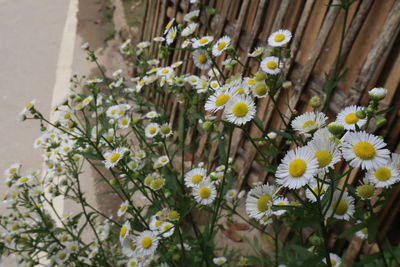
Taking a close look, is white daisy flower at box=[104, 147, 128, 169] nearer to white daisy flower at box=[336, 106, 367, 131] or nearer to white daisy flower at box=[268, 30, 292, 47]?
white daisy flower at box=[268, 30, 292, 47]

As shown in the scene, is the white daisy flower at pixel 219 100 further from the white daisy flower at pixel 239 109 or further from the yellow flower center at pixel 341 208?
the yellow flower center at pixel 341 208

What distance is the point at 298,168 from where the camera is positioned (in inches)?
32.7

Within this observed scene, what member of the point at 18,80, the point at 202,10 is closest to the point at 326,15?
the point at 202,10

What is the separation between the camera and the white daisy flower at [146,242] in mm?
1461

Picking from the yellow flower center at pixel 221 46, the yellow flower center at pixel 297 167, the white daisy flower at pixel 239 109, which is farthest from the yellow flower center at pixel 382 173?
the yellow flower center at pixel 221 46

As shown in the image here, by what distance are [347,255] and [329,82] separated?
1.24 m

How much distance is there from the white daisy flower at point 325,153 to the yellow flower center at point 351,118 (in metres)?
0.24

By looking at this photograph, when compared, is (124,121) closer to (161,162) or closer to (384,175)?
(161,162)

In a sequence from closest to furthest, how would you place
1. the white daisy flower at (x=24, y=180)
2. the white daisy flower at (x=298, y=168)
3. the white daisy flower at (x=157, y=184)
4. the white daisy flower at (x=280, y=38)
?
the white daisy flower at (x=298, y=168)
the white daisy flower at (x=280, y=38)
the white daisy flower at (x=157, y=184)
the white daisy flower at (x=24, y=180)

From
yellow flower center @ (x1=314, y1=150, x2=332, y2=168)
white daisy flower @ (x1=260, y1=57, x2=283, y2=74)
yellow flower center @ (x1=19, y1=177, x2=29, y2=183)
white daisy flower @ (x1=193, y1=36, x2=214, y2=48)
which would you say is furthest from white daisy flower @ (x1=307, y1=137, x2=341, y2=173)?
yellow flower center @ (x1=19, y1=177, x2=29, y2=183)

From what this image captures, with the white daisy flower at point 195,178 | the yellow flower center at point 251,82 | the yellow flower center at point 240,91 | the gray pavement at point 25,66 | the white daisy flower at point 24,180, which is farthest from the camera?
the gray pavement at point 25,66

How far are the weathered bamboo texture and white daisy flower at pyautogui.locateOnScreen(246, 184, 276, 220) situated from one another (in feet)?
2.16

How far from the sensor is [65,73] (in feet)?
15.5

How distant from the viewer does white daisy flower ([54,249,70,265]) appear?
2.03 metres
